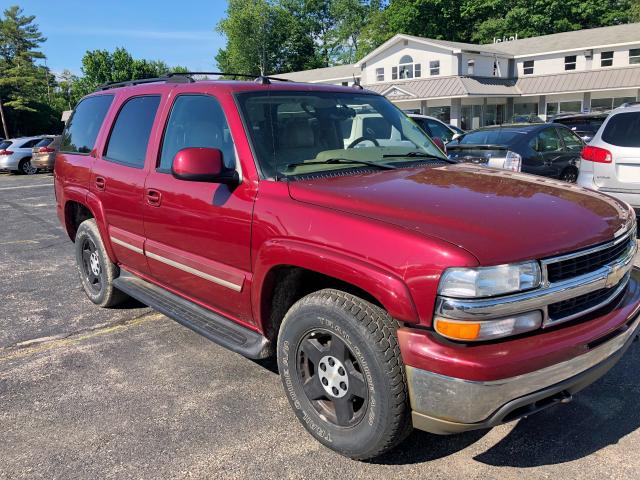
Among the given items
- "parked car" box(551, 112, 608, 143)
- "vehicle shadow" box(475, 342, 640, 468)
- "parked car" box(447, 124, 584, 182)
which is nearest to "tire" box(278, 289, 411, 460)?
"vehicle shadow" box(475, 342, 640, 468)

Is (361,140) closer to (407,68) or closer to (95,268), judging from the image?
→ (95,268)

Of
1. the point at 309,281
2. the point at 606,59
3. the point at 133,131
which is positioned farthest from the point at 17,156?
the point at 606,59

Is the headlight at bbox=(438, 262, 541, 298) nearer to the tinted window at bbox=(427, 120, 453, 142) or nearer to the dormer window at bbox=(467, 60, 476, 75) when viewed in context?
the tinted window at bbox=(427, 120, 453, 142)

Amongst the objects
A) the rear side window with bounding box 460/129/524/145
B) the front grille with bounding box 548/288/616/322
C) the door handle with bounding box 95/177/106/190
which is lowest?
the front grille with bounding box 548/288/616/322

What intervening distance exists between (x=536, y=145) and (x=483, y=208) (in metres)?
7.56

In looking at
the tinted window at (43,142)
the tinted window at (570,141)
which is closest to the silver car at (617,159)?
the tinted window at (570,141)

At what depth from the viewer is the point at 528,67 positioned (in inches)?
1670

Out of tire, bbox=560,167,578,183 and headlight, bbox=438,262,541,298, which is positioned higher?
headlight, bbox=438,262,541,298

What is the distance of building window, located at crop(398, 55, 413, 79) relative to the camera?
134 ft

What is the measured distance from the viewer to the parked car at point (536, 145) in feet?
30.3

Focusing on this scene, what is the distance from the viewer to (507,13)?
53.6 metres

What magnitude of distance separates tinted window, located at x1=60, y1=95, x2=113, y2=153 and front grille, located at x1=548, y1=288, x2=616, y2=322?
4070 millimetres

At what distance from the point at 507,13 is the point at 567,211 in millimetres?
57848

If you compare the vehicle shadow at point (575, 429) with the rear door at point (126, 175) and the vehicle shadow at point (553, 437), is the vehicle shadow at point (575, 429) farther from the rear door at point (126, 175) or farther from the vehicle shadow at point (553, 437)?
the rear door at point (126, 175)
